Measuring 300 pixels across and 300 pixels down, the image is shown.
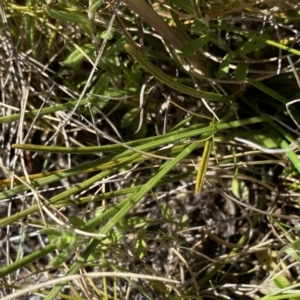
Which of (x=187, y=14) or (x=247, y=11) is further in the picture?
(x=247, y=11)

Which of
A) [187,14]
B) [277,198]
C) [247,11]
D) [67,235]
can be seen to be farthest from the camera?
[277,198]

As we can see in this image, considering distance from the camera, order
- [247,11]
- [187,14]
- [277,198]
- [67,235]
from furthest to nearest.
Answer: [277,198]
[247,11]
[187,14]
[67,235]

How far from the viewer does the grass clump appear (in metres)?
0.97

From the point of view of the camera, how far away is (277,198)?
1187mm

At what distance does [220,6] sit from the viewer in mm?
965

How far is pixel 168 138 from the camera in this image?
976mm

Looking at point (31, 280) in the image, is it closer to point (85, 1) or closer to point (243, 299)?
point (243, 299)

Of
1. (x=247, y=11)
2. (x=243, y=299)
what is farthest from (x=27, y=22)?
(x=243, y=299)

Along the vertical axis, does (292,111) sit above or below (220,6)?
below

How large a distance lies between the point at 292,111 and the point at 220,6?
27 centimetres

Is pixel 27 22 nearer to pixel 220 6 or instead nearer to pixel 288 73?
pixel 220 6

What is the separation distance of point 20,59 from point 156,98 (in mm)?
318

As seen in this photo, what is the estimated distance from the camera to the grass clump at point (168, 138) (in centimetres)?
97

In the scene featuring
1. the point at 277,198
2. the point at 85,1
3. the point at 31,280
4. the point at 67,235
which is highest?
the point at 85,1
